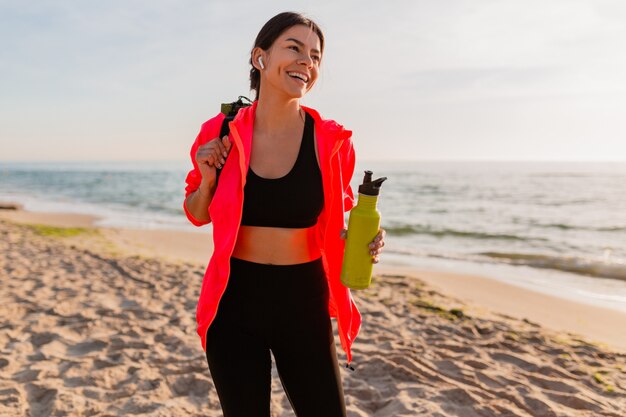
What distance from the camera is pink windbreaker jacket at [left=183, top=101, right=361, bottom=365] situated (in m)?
2.25

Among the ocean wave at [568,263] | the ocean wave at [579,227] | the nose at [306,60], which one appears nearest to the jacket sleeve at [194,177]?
the nose at [306,60]

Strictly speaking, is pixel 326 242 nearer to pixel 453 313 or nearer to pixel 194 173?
pixel 194 173

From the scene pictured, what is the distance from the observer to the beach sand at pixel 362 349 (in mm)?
4203

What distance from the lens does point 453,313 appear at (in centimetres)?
695

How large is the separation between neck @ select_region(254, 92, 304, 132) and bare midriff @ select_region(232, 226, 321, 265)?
55 cm

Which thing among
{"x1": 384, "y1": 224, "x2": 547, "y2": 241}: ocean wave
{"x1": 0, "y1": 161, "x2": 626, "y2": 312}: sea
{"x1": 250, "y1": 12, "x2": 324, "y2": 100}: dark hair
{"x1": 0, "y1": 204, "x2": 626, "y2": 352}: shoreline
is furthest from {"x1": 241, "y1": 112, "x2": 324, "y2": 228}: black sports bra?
{"x1": 384, "y1": 224, "x2": 547, "y2": 241}: ocean wave

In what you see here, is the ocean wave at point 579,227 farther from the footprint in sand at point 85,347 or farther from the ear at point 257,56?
the ear at point 257,56

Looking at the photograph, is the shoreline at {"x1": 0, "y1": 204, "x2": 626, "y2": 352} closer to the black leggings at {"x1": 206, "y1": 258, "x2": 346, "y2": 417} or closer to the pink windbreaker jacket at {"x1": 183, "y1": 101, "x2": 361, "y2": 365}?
the pink windbreaker jacket at {"x1": 183, "y1": 101, "x2": 361, "y2": 365}

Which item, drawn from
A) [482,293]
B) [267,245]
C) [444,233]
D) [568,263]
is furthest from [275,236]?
[444,233]

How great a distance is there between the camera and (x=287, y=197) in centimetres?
224

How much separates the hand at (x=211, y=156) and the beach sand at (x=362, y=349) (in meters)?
2.58

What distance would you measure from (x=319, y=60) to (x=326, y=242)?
3.08ft

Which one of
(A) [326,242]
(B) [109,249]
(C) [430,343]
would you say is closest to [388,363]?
(C) [430,343]

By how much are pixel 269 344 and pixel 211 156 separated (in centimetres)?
92
